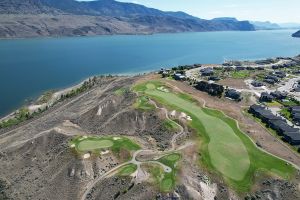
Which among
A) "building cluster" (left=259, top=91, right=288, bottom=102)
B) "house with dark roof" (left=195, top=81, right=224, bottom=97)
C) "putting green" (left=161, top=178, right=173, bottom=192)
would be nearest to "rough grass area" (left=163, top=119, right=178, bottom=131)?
"putting green" (left=161, top=178, right=173, bottom=192)

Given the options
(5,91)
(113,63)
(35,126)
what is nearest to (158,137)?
(35,126)

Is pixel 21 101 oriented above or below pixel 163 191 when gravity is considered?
below

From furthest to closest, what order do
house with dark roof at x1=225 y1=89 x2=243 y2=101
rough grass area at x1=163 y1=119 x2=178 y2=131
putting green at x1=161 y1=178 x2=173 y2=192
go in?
1. house with dark roof at x1=225 y1=89 x2=243 y2=101
2. rough grass area at x1=163 y1=119 x2=178 y2=131
3. putting green at x1=161 y1=178 x2=173 y2=192

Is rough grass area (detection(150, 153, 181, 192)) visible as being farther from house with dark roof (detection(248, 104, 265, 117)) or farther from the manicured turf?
house with dark roof (detection(248, 104, 265, 117))

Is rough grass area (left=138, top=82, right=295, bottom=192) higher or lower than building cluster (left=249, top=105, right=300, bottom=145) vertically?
higher

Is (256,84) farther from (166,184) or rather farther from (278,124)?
(166,184)

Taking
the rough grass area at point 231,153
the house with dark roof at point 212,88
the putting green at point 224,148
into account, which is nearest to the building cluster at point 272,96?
the house with dark roof at point 212,88

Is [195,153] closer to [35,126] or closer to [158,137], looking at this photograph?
[158,137]

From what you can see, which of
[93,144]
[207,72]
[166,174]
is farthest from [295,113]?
[207,72]
